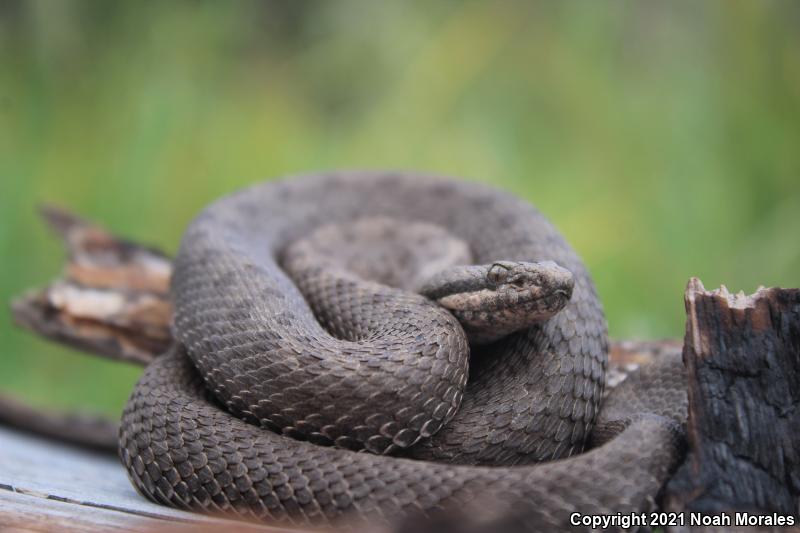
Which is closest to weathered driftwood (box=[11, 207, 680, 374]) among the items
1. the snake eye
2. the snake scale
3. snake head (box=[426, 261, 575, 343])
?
the snake scale

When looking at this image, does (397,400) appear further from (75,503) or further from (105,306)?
(105,306)

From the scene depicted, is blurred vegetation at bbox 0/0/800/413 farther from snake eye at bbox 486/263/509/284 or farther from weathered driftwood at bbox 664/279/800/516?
weathered driftwood at bbox 664/279/800/516

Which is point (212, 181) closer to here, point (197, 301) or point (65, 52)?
point (65, 52)

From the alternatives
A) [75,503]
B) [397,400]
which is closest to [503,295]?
[397,400]

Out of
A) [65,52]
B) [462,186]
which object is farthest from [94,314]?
[65,52]

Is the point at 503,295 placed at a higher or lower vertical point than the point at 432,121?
lower

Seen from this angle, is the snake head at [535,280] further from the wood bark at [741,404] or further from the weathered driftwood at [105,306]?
the weathered driftwood at [105,306]
